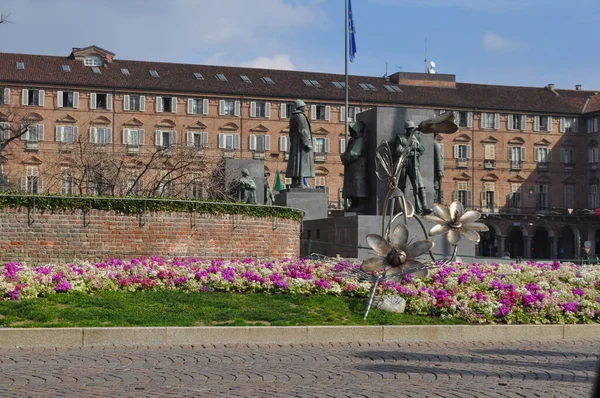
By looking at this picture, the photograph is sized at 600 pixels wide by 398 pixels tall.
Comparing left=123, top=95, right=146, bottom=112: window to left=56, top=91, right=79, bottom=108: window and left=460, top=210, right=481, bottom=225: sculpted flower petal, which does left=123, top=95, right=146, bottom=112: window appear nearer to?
left=56, top=91, right=79, bottom=108: window

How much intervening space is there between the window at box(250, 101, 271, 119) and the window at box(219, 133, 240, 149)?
2526 mm

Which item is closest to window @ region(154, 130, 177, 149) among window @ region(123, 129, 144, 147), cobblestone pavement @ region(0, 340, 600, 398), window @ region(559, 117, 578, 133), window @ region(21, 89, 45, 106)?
window @ region(123, 129, 144, 147)

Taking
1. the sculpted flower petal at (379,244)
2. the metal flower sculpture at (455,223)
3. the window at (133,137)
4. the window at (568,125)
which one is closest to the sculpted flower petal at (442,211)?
the metal flower sculpture at (455,223)

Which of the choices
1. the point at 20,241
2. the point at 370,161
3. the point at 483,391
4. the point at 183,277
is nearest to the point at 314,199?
the point at 370,161

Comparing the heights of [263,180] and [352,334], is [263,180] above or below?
above

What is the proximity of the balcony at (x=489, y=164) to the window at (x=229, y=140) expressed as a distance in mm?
25312

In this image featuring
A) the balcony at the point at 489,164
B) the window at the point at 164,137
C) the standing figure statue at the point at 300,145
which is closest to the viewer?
the standing figure statue at the point at 300,145

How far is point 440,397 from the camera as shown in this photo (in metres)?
11.5

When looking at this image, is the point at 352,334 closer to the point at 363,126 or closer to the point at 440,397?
the point at 440,397

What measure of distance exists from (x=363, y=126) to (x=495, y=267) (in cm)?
892

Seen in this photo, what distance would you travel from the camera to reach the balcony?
352 ft

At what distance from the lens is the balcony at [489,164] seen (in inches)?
4222

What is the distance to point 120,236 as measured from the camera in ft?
95.0

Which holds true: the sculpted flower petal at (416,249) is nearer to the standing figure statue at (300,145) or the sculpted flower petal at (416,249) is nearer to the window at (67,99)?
the standing figure statue at (300,145)
